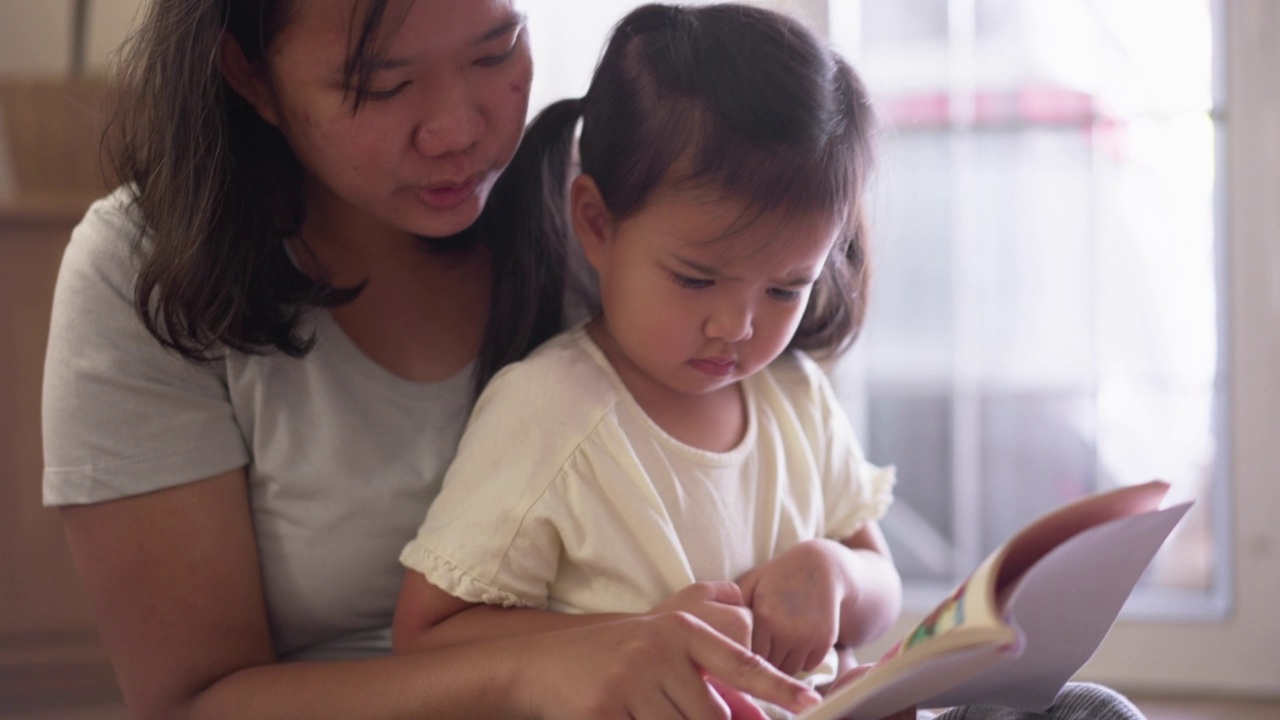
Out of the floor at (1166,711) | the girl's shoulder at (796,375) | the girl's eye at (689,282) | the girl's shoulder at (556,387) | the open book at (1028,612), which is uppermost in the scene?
the girl's eye at (689,282)

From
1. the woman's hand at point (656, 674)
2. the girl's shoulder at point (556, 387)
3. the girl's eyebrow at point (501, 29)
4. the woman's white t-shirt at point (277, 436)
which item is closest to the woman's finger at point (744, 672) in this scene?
the woman's hand at point (656, 674)

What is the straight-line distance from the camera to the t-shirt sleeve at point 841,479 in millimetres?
1175

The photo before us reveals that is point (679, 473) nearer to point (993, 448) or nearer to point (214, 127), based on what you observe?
point (214, 127)

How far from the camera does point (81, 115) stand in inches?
69.7

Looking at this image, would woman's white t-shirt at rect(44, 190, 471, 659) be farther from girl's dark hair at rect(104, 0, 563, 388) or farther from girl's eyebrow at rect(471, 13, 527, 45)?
girl's eyebrow at rect(471, 13, 527, 45)

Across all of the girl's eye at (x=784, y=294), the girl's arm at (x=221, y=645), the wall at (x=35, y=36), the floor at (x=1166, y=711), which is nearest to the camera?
the girl's arm at (x=221, y=645)

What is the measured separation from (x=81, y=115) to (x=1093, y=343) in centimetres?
173

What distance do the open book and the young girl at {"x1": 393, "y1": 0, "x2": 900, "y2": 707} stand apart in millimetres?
181

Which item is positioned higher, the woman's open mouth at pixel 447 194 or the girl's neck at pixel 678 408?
the woman's open mouth at pixel 447 194

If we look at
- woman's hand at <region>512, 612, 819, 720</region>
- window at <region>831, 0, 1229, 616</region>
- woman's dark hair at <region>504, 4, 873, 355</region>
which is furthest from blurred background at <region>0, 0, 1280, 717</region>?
woman's hand at <region>512, 612, 819, 720</region>

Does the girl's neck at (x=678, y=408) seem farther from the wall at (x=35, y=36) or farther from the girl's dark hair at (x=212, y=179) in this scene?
the wall at (x=35, y=36)

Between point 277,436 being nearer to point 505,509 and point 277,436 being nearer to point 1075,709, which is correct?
point 505,509

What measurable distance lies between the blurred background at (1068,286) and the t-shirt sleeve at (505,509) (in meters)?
1.09

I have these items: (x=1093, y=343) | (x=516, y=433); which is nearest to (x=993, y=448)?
(x=1093, y=343)
